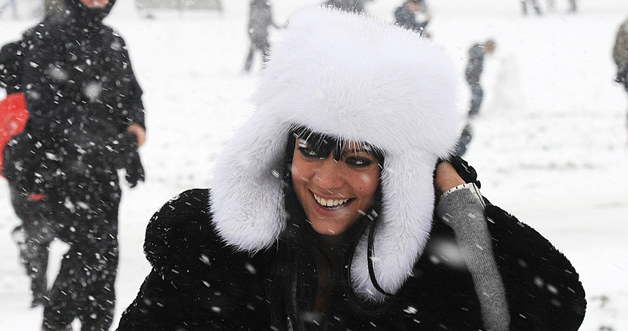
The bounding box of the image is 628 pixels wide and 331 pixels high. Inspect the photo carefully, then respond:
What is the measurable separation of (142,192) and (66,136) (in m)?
4.53

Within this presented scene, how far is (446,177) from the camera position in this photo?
83.9 inches

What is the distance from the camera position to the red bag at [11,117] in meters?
3.93

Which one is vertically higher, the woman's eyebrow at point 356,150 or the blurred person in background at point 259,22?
the woman's eyebrow at point 356,150

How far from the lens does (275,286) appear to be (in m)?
2.21

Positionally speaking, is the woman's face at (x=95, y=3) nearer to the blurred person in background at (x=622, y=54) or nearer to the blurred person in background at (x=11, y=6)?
the blurred person in background at (x=622, y=54)

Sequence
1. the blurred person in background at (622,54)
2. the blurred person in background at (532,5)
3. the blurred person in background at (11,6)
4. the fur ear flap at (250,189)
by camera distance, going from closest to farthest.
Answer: the fur ear flap at (250,189) → the blurred person in background at (622,54) → the blurred person in background at (11,6) → the blurred person in background at (532,5)

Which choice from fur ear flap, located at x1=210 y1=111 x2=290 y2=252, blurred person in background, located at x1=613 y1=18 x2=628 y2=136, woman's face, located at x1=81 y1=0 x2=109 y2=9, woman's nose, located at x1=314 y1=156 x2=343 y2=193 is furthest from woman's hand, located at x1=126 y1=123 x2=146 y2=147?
blurred person in background, located at x1=613 y1=18 x2=628 y2=136

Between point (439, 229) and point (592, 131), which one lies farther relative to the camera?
point (592, 131)

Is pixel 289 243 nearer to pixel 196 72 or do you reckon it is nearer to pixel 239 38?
pixel 196 72

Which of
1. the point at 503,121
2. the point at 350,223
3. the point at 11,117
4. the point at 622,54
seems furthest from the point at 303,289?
the point at 503,121

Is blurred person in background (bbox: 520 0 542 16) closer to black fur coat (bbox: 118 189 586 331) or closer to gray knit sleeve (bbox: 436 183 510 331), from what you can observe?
black fur coat (bbox: 118 189 586 331)

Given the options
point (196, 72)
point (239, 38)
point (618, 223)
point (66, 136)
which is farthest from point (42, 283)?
point (239, 38)

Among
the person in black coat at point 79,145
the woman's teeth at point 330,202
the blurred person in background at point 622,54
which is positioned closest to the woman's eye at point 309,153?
the woman's teeth at point 330,202

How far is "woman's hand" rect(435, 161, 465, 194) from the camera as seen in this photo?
6.92 ft
